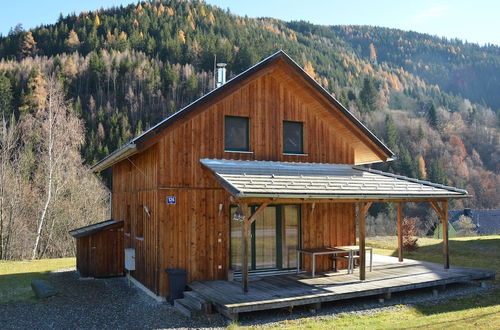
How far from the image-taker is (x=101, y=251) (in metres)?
15.0

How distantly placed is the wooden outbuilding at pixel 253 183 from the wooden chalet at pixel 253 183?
3 centimetres

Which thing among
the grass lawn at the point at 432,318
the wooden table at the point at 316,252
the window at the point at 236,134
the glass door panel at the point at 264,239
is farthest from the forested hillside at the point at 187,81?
the grass lawn at the point at 432,318

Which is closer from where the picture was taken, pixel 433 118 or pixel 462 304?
pixel 462 304

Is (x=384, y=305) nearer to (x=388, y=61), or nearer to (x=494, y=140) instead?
(x=494, y=140)

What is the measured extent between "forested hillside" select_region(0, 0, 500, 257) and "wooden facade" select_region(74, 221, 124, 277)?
35.0 meters

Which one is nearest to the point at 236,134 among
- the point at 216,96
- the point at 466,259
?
the point at 216,96

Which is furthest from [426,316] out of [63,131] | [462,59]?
[462,59]

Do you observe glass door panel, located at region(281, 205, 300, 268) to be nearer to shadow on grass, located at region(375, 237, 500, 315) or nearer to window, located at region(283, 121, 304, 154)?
window, located at region(283, 121, 304, 154)

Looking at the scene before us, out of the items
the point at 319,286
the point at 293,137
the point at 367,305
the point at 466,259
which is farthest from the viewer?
the point at 466,259

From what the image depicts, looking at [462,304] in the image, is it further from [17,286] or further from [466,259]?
[17,286]

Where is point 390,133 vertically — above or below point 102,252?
above

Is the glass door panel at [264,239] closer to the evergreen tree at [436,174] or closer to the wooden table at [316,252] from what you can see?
the wooden table at [316,252]

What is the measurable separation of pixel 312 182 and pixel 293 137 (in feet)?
8.26

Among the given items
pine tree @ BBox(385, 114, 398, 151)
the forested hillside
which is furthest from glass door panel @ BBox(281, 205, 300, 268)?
pine tree @ BBox(385, 114, 398, 151)
